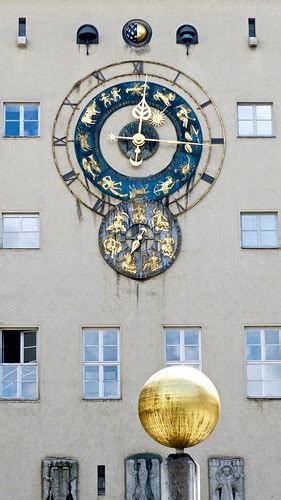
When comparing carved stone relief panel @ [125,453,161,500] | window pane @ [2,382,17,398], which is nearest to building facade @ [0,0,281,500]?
window pane @ [2,382,17,398]

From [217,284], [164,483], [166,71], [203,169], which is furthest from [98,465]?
[164,483]

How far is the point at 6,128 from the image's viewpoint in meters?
25.2

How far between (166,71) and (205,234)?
3.05 meters

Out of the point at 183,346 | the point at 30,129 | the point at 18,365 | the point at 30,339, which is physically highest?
the point at 30,129

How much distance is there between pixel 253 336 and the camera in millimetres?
24406

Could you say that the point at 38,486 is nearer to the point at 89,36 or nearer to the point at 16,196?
the point at 16,196

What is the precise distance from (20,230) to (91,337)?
2284 millimetres

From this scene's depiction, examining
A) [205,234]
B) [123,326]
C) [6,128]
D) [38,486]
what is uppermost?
[6,128]

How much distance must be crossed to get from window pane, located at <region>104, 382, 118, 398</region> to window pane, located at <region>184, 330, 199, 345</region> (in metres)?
1.43

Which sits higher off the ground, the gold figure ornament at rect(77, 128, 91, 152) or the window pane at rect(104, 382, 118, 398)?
the gold figure ornament at rect(77, 128, 91, 152)

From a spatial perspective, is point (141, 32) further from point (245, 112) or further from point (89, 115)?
point (245, 112)

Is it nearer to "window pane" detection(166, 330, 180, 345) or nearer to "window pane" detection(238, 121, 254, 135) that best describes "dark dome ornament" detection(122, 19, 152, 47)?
"window pane" detection(238, 121, 254, 135)

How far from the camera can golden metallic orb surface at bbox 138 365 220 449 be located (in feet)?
44.8

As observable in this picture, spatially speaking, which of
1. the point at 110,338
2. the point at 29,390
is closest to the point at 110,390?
the point at 110,338
